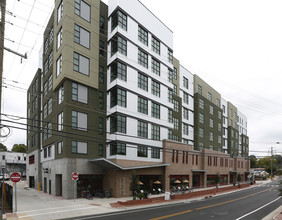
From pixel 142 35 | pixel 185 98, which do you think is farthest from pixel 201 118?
pixel 142 35

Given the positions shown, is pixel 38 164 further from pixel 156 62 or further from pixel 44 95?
pixel 156 62

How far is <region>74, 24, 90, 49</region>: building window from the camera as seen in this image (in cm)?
3359

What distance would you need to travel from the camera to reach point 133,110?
36969 mm

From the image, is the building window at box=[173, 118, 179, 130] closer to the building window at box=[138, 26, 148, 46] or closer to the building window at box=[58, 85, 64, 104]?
the building window at box=[138, 26, 148, 46]

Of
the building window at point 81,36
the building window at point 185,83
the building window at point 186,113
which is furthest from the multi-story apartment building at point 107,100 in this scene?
the building window at point 185,83

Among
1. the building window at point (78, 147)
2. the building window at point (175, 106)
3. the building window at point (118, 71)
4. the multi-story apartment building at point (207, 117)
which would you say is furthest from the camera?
the multi-story apartment building at point (207, 117)

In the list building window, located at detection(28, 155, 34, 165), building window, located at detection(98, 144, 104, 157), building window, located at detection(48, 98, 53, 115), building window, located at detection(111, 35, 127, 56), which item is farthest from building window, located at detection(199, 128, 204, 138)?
building window, located at detection(28, 155, 34, 165)

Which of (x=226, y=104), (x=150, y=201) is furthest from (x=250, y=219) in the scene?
(x=226, y=104)

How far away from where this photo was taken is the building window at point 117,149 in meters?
33.9

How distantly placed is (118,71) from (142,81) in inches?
220

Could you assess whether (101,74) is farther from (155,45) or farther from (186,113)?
(186,113)

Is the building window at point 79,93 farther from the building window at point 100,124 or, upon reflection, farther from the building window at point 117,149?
the building window at point 117,149

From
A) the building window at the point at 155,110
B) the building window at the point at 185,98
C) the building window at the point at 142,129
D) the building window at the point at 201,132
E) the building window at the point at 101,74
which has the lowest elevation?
the building window at the point at 201,132

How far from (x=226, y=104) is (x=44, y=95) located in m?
56.6
